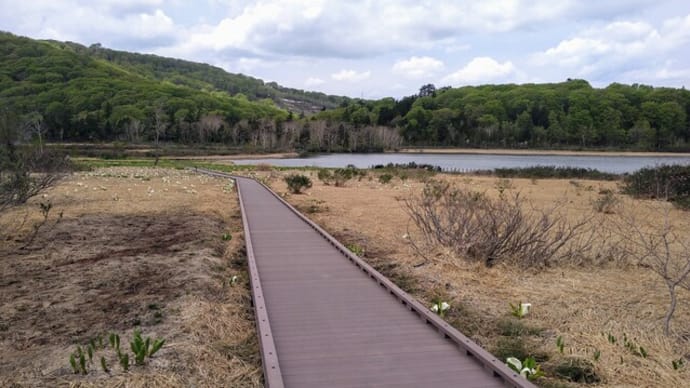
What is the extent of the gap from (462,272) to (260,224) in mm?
5159

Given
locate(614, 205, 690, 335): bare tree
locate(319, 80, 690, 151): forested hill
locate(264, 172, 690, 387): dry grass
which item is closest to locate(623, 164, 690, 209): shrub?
locate(614, 205, 690, 335): bare tree

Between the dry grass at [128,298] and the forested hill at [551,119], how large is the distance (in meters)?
99.3

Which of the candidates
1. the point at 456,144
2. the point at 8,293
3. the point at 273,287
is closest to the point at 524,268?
the point at 273,287

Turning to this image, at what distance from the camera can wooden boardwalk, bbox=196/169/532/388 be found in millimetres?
3629

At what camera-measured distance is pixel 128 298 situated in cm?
604

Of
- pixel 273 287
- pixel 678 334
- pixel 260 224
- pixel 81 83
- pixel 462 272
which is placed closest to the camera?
pixel 678 334

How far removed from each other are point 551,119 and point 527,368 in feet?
367

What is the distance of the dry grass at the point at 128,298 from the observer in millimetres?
3914

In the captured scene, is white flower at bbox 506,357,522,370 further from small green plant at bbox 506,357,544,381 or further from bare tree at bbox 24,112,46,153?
bare tree at bbox 24,112,46,153

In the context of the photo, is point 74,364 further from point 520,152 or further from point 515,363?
point 520,152

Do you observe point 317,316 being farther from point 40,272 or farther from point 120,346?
point 40,272

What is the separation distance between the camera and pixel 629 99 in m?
111

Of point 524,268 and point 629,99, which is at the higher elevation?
point 629,99

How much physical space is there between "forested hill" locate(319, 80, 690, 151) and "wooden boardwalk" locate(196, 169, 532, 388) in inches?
3961
